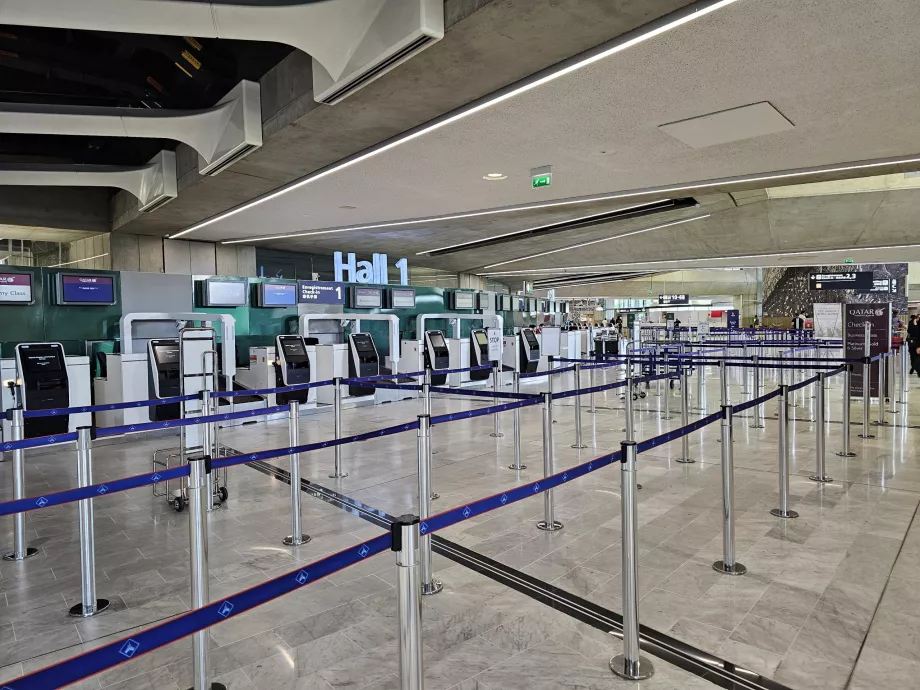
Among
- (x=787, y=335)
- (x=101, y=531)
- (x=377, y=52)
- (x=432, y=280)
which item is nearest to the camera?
(x=377, y=52)

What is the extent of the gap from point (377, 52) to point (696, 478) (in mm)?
4791

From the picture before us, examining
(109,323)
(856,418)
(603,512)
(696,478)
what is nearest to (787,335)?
(856,418)

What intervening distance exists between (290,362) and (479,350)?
510 centimetres

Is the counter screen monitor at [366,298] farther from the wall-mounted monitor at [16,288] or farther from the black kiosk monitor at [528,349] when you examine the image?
the wall-mounted monitor at [16,288]

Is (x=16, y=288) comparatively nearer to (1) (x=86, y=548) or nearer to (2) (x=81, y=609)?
(1) (x=86, y=548)

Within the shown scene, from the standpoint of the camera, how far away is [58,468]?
6.92 meters

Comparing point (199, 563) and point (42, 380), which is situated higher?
point (42, 380)

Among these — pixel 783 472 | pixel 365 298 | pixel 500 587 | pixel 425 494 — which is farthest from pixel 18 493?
pixel 365 298

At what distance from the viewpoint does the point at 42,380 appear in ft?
24.2

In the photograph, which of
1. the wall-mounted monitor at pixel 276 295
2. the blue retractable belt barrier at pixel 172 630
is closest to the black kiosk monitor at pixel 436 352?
the wall-mounted monitor at pixel 276 295

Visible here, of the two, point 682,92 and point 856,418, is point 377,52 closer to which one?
point 682,92

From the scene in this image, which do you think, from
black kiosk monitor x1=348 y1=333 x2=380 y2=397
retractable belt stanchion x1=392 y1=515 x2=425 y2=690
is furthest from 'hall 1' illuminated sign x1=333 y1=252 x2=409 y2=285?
retractable belt stanchion x1=392 y1=515 x2=425 y2=690

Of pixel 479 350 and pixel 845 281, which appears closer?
pixel 479 350

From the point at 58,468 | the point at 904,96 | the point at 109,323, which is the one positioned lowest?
the point at 58,468
